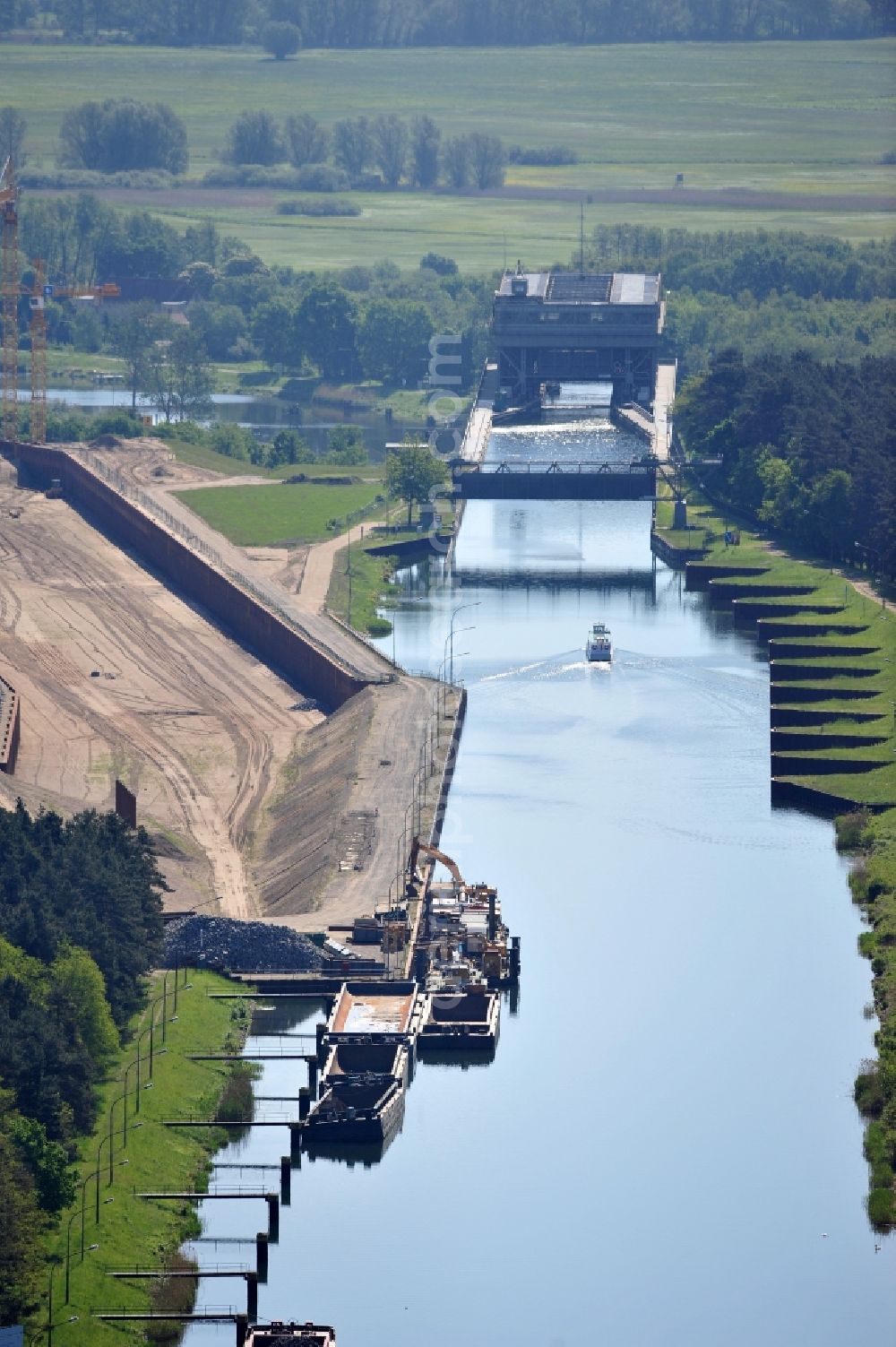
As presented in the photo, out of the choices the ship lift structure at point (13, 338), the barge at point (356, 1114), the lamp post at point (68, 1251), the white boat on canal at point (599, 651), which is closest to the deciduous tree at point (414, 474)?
the ship lift structure at point (13, 338)

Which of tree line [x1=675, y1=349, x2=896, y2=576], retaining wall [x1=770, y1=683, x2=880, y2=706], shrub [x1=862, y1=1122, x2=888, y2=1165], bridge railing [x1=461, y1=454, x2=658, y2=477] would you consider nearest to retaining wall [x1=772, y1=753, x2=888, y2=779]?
retaining wall [x1=770, y1=683, x2=880, y2=706]

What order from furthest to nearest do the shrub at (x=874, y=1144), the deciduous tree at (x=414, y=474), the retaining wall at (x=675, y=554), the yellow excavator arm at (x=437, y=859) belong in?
the deciduous tree at (x=414, y=474) < the retaining wall at (x=675, y=554) < the yellow excavator arm at (x=437, y=859) < the shrub at (x=874, y=1144)

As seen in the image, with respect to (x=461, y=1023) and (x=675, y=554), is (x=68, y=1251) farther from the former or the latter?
(x=675, y=554)

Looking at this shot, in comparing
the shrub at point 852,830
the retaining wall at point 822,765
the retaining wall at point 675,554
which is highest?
the retaining wall at point 675,554

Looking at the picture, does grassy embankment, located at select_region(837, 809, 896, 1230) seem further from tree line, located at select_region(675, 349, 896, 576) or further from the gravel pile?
tree line, located at select_region(675, 349, 896, 576)

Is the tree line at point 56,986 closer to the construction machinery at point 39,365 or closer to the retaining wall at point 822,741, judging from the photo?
the retaining wall at point 822,741

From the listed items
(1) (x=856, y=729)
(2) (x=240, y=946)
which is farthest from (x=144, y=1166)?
(1) (x=856, y=729)

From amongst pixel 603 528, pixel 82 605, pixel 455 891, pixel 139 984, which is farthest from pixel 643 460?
pixel 139 984
